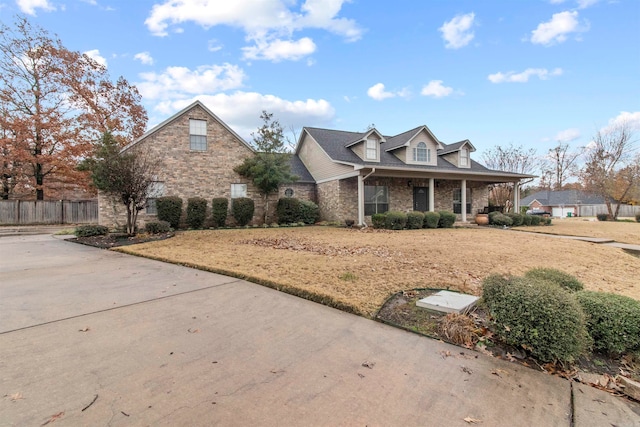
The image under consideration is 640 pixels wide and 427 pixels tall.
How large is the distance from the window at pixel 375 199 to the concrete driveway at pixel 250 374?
1350 cm

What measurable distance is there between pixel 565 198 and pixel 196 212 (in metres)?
56.0

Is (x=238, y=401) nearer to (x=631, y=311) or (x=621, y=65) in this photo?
(x=631, y=311)

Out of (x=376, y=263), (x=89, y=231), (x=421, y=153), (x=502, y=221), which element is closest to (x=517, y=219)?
(x=502, y=221)

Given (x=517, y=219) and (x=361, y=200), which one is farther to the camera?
(x=517, y=219)

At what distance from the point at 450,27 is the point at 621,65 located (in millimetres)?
6831

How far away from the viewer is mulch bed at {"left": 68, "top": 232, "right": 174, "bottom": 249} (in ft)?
33.2

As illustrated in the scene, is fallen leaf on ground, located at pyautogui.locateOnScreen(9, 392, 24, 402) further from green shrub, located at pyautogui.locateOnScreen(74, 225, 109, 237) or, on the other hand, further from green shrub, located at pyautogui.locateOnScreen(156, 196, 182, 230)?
green shrub, located at pyautogui.locateOnScreen(156, 196, 182, 230)

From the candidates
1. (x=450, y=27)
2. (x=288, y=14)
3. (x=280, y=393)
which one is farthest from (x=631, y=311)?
(x=288, y=14)

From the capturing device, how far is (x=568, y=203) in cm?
4688

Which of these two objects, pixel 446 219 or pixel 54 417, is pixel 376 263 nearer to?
pixel 54 417

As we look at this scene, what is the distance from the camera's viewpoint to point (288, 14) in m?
11.2

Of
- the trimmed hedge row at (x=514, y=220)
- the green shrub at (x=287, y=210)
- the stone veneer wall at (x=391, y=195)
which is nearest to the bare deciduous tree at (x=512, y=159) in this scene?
the stone veneer wall at (x=391, y=195)

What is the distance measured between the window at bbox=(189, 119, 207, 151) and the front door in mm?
12646

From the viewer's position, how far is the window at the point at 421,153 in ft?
59.1
